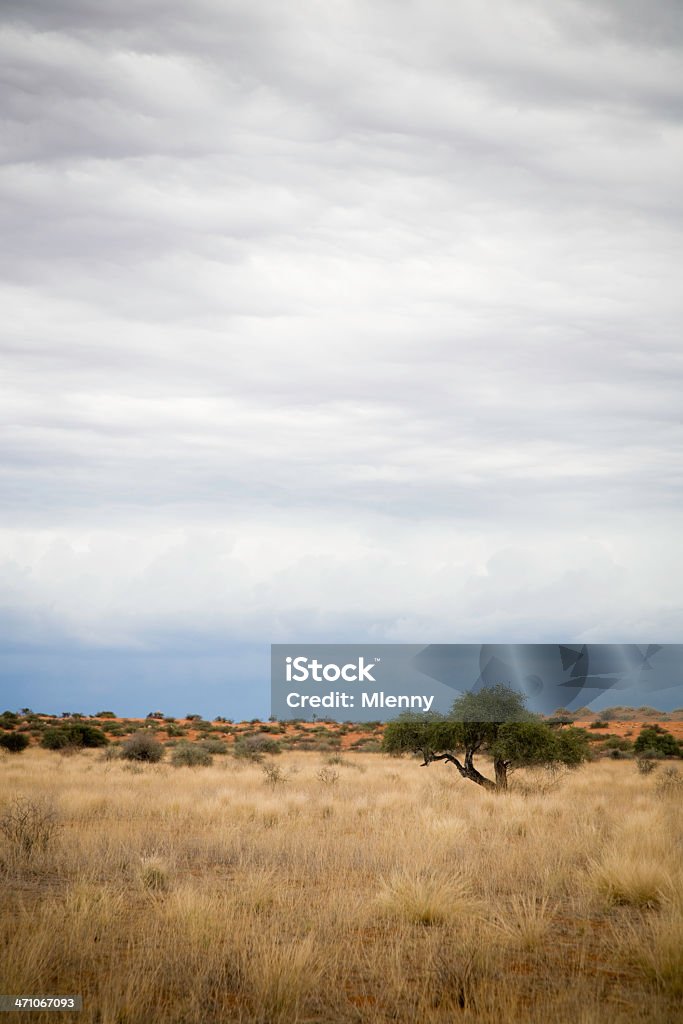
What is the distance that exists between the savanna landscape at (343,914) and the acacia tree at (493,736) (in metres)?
7.55

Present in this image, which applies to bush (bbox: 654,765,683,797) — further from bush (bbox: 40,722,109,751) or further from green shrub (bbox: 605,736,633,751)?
bush (bbox: 40,722,109,751)

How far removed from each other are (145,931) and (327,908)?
93.0 inches

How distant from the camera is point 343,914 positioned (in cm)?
1007

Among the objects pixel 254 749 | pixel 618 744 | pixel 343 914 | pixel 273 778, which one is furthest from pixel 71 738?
pixel 343 914

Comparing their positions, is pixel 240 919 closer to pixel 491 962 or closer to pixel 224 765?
pixel 491 962

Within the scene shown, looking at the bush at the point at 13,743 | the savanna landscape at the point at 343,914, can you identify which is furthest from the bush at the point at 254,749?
the savanna landscape at the point at 343,914

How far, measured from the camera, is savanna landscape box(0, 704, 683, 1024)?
24.0 ft

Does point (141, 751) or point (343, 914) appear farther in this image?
point (141, 751)

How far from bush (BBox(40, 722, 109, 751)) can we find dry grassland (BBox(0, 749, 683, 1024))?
32.3 m

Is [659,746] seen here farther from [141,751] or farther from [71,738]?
[71,738]

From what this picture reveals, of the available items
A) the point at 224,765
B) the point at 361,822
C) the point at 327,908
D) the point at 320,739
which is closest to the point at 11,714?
the point at 320,739

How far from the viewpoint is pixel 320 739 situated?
2707 inches

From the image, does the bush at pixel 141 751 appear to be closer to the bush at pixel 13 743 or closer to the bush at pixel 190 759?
the bush at pixel 190 759

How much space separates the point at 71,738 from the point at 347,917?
48971mm
